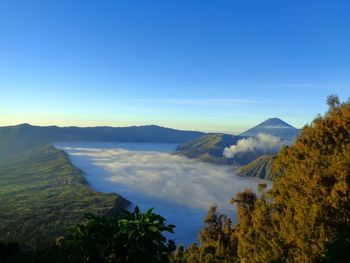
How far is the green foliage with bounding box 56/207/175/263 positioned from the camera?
1686cm

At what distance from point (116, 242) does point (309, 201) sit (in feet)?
67.0

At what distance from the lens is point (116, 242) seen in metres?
16.9

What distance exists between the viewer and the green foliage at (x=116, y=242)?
16.9 metres

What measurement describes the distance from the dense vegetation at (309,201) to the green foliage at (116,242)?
40.0 ft

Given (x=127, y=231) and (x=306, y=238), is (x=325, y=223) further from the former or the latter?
(x=127, y=231)

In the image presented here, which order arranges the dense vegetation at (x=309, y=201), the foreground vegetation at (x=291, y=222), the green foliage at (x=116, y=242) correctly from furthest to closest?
the dense vegetation at (x=309, y=201) → the foreground vegetation at (x=291, y=222) → the green foliage at (x=116, y=242)

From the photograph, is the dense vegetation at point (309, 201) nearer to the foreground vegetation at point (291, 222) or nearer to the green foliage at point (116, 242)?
the foreground vegetation at point (291, 222)

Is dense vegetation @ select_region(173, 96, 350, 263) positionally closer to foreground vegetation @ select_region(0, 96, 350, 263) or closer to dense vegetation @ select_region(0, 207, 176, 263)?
foreground vegetation @ select_region(0, 96, 350, 263)

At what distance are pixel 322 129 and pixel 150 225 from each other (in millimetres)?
22260

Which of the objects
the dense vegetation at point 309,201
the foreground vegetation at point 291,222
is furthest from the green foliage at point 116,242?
the dense vegetation at point 309,201

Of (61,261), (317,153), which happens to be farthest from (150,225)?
(317,153)

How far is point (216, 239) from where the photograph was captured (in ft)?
209

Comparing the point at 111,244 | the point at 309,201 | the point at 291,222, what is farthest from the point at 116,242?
the point at 291,222

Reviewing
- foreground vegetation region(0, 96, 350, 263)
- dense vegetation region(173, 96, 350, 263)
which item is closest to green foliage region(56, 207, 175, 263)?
foreground vegetation region(0, 96, 350, 263)
